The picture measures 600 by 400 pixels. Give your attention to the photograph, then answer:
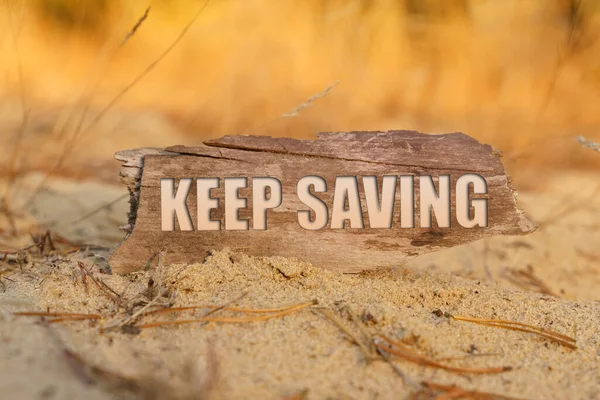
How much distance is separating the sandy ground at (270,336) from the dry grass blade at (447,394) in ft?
0.04

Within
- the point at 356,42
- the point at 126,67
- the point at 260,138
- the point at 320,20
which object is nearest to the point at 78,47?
the point at 126,67

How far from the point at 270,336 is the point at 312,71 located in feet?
11.9

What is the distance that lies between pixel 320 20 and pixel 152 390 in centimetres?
421

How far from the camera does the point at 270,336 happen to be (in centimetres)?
114

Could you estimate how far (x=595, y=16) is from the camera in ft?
13.9

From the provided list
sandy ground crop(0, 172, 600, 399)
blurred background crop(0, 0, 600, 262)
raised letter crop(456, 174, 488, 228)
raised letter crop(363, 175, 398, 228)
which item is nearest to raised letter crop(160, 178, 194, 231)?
sandy ground crop(0, 172, 600, 399)

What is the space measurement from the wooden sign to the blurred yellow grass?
2.58 metres

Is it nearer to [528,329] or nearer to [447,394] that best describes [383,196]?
[528,329]

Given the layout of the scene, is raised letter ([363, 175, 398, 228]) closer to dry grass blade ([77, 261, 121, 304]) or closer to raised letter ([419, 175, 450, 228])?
raised letter ([419, 175, 450, 228])

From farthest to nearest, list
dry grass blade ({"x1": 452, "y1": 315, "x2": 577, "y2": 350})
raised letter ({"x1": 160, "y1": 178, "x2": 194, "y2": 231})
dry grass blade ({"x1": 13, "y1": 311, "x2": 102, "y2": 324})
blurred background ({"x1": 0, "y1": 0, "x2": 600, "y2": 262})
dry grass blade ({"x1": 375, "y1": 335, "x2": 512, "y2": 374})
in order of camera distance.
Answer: blurred background ({"x1": 0, "y1": 0, "x2": 600, "y2": 262})
raised letter ({"x1": 160, "y1": 178, "x2": 194, "y2": 231})
dry grass blade ({"x1": 452, "y1": 315, "x2": 577, "y2": 350})
dry grass blade ({"x1": 13, "y1": 311, "x2": 102, "y2": 324})
dry grass blade ({"x1": 375, "y1": 335, "x2": 512, "y2": 374})

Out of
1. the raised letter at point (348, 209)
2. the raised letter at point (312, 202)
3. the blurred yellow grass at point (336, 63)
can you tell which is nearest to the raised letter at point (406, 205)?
the raised letter at point (348, 209)

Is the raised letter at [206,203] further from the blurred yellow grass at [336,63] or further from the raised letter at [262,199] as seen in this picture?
the blurred yellow grass at [336,63]

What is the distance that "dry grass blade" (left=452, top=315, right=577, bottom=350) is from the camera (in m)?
1.28

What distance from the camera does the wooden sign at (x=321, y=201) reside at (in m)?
1.62
